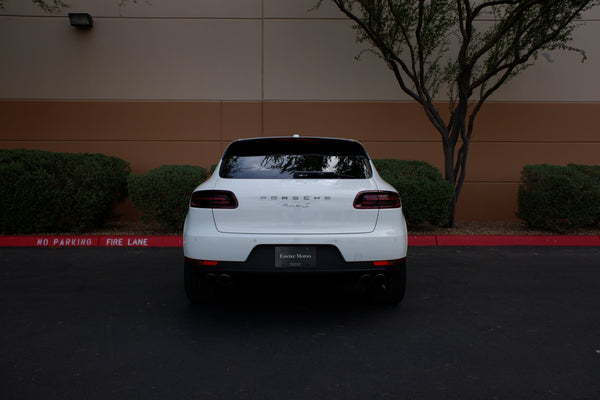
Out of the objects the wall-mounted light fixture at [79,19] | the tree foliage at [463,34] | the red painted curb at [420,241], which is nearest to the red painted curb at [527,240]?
the red painted curb at [420,241]

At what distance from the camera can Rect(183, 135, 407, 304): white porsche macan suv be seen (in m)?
3.78

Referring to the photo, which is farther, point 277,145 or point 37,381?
point 277,145

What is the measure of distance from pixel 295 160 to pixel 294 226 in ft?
2.19

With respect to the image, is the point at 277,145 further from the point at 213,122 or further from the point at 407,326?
the point at 213,122

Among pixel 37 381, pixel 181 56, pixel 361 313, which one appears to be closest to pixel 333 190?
pixel 361 313

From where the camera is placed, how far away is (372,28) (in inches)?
352

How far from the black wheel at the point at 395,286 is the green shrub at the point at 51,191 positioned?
6068 mm

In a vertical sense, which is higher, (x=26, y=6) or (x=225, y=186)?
(x=26, y=6)

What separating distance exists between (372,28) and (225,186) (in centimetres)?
630

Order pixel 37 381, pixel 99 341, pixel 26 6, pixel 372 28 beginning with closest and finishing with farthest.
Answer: pixel 37 381 < pixel 99 341 < pixel 372 28 < pixel 26 6

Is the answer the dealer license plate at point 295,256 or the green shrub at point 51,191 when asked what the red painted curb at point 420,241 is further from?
the green shrub at point 51,191

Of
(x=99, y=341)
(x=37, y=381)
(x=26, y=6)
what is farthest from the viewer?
(x=26, y=6)

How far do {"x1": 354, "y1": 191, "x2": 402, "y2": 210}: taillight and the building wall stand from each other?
7112 mm

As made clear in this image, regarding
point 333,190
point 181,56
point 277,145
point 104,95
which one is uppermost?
point 181,56
